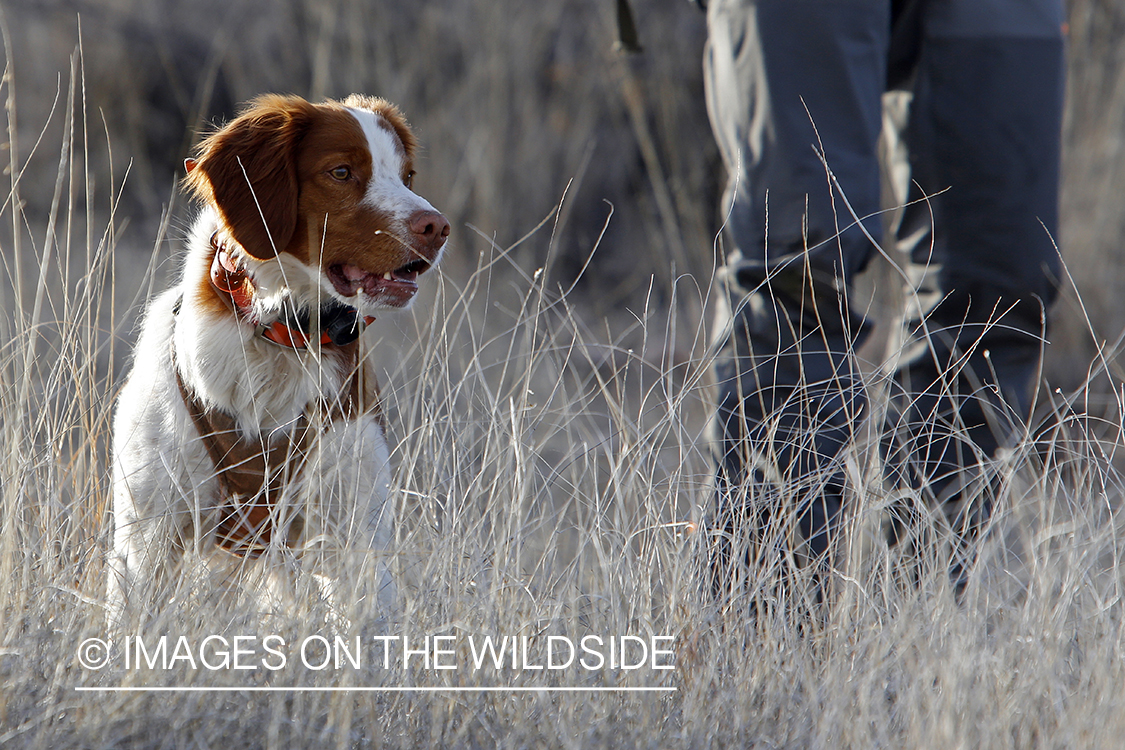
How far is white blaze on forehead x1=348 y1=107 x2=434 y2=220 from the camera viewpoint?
1812mm

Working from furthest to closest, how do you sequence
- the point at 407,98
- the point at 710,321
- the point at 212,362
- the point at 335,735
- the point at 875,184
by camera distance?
the point at 407,98 → the point at 710,321 → the point at 875,184 → the point at 212,362 → the point at 335,735

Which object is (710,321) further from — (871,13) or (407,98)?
(871,13)

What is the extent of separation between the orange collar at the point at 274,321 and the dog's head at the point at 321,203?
4 cm

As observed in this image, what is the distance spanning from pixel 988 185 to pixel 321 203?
4.71 ft

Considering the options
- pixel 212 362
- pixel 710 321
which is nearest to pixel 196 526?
pixel 212 362

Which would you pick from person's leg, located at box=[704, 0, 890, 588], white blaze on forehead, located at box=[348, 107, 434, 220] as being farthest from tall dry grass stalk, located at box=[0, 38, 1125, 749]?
white blaze on forehead, located at box=[348, 107, 434, 220]

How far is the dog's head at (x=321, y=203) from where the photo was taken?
5.90 feet

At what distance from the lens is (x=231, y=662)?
148cm

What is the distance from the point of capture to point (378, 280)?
1.82 metres

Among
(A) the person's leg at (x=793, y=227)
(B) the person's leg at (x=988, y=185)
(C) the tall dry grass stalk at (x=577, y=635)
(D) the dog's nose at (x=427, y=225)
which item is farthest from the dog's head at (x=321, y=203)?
(B) the person's leg at (x=988, y=185)

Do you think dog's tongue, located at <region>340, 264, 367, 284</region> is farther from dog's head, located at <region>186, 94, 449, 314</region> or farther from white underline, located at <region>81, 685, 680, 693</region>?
white underline, located at <region>81, 685, 680, 693</region>

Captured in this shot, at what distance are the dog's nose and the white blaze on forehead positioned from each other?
18 millimetres

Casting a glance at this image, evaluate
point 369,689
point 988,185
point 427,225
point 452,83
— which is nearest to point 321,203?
point 427,225

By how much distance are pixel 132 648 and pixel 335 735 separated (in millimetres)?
371
